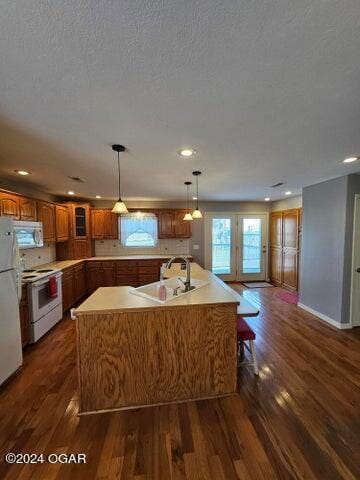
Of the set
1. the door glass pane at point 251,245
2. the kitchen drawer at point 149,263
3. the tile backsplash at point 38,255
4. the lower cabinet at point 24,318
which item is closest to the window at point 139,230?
the kitchen drawer at point 149,263

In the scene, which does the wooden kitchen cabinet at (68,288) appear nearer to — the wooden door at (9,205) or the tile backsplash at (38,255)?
the tile backsplash at (38,255)

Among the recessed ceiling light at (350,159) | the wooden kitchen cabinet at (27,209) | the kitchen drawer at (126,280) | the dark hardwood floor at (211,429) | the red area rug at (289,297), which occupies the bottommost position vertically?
the dark hardwood floor at (211,429)

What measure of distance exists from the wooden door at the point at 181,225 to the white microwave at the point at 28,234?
3159 millimetres

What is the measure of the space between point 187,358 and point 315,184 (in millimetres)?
3655

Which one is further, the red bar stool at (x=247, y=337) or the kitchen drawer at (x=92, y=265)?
the kitchen drawer at (x=92, y=265)

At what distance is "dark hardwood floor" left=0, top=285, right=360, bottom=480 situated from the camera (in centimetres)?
137

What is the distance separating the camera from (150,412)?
5.97 ft

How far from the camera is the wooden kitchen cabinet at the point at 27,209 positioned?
3.18 metres

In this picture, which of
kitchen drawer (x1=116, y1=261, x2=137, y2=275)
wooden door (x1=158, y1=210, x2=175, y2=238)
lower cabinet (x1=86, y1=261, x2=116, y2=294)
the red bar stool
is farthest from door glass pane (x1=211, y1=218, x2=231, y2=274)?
the red bar stool

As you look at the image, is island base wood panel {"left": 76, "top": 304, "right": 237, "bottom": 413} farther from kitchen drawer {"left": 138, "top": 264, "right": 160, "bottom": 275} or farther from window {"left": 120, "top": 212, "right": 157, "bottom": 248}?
window {"left": 120, "top": 212, "right": 157, "bottom": 248}

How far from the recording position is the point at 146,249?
5.86 metres

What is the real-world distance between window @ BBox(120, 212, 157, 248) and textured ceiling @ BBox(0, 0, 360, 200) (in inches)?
133

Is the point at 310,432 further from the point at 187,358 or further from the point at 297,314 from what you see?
the point at 297,314

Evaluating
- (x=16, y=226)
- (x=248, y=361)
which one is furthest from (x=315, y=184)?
(x=16, y=226)
